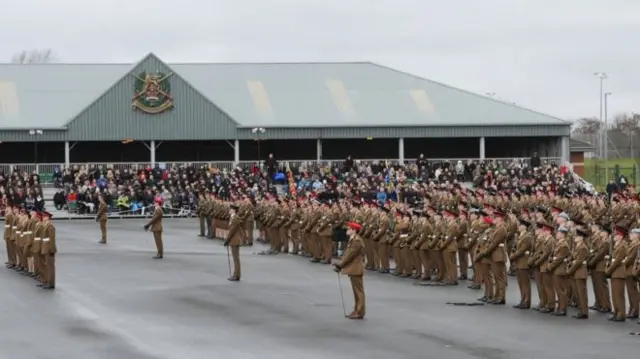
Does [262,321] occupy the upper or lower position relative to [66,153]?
lower

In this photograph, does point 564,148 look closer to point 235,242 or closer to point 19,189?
point 19,189

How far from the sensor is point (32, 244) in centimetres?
2736

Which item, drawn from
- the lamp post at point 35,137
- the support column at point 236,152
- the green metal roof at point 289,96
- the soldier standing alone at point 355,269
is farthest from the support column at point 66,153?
the soldier standing alone at point 355,269

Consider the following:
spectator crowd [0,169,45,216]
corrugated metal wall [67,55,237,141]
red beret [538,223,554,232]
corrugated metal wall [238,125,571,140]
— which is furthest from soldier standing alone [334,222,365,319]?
corrugated metal wall [67,55,237,141]

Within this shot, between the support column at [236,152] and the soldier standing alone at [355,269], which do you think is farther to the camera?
the support column at [236,152]

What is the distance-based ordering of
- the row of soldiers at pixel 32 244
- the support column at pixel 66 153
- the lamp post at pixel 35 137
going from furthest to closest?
the support column at pixel 66 153 → the lamp post at pixel 35 137 → the row of soldiers at pixel 32 244

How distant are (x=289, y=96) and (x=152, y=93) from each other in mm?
8146

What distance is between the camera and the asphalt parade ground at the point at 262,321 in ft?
58.8

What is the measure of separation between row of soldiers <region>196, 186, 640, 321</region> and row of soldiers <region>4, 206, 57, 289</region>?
308 inches

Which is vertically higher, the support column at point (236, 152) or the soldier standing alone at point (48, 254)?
the support column at point (236, 152)

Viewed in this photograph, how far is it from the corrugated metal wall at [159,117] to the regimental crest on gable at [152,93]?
0.73ft

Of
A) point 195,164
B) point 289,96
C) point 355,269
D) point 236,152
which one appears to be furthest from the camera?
point 289,96

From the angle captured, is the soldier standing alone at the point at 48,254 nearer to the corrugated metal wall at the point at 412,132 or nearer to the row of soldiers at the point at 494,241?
the row of soldiers at the point at 494,241

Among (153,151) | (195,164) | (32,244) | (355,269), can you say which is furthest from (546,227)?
(153,151)
